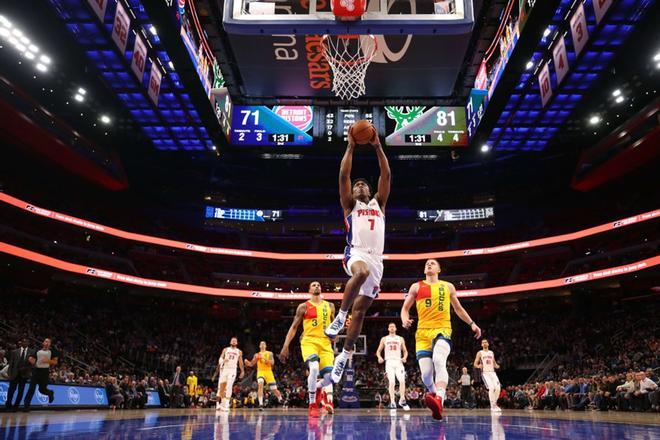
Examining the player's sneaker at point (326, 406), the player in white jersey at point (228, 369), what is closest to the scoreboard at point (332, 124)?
the player in white jersey at point (228, 369)

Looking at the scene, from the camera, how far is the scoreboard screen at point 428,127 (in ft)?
75.3

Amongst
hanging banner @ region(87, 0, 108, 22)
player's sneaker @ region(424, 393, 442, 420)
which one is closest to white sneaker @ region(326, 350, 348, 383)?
player's sneaker @ region(424, 393, 442, 420)

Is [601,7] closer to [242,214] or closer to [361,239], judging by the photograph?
[361,239]

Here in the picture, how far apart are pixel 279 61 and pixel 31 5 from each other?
9330 mm

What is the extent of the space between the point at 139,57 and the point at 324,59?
23.1 ft

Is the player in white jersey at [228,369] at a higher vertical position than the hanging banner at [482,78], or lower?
lower

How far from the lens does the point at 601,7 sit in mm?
15477

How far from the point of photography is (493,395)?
14.4m

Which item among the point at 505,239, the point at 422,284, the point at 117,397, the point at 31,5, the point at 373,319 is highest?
the point at 31,5

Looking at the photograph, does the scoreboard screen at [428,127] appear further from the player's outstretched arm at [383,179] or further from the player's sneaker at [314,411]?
the player's outstretched arm at [383,179]

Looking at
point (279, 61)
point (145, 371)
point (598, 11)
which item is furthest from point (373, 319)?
point (598, 11)

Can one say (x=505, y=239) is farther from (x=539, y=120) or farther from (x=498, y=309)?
(x=539, y=120)

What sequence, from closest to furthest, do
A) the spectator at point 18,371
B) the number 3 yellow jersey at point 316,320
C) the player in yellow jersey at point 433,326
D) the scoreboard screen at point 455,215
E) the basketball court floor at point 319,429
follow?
the basketball court floor at point 319,429
the player in yellow jersey at point 433,326
the number 3 yellow jersey at point 316,320
the spectator at point 18,371
the scoreboard screen at point 455,215

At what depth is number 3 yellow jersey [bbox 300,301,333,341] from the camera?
9.59 m
